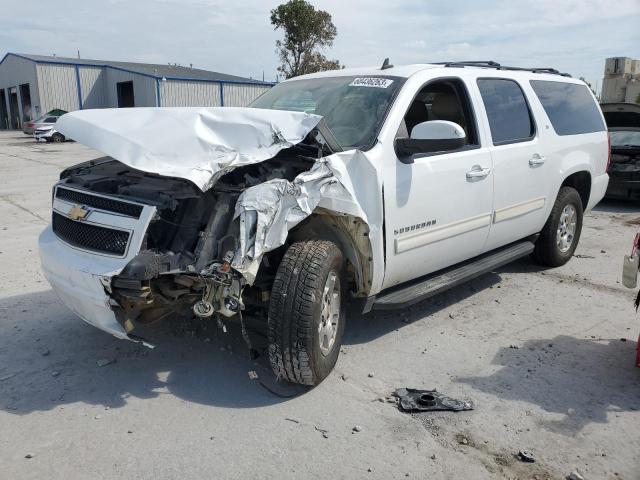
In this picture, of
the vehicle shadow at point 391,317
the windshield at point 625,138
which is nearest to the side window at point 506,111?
the vehicle shadow at point 391,317

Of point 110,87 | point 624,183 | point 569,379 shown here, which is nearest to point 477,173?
point 569,379

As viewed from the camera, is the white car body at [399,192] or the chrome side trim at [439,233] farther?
the chrome side trim at [439,233]

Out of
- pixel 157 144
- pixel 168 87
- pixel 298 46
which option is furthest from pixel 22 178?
pixel 298 46

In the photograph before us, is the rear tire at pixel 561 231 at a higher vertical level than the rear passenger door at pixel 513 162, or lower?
lower

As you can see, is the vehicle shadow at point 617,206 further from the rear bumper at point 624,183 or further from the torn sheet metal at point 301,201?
the torn sheet metal at point 301,201

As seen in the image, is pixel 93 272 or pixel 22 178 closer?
pixel 93 272

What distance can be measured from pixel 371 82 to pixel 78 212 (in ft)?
7.58

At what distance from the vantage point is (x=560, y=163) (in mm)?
5750

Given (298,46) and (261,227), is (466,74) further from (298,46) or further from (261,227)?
(298,46)

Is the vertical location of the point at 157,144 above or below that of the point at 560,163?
above

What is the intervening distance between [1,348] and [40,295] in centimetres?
112

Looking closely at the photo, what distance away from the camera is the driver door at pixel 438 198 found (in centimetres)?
396

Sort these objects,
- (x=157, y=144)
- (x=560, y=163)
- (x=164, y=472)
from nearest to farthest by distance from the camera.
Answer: (x=164, y=472) < (x=157, y=144) < (x=560, y=163)

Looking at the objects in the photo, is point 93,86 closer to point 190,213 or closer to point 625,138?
point 625,138
